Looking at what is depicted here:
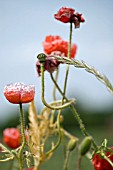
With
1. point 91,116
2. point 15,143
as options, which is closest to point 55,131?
point 15,143

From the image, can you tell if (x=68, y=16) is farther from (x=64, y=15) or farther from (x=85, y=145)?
(x=85, y=145)

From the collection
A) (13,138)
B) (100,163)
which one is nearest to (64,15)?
(100,163)

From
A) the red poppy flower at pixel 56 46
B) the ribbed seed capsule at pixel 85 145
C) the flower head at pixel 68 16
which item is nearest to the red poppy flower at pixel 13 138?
the red poppy flower at pixel 56 46

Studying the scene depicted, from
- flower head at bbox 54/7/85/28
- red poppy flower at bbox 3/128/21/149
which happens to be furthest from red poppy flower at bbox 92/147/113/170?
red poppy flower at bbox 3/128/21/149

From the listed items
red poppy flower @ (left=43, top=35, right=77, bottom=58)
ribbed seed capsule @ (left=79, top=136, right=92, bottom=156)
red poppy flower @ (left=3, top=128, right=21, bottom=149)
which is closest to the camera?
ribbed seed capsule @ (left=79, top=136, right=92, bottom=156)

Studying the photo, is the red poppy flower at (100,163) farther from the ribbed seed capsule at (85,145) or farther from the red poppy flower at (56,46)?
the red poppy flower at (56,46)

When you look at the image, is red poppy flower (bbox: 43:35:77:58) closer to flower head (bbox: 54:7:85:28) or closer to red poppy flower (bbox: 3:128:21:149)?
flower head (bbox: 54:7:85:28)
